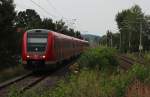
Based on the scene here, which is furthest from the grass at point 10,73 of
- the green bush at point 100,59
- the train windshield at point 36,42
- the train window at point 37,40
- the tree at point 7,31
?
the green bush at point 100,59

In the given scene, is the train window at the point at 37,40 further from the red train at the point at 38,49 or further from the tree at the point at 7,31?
the tree at the point at 7,31

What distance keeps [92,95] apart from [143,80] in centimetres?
396

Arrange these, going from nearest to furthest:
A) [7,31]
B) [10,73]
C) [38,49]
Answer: [38,49] → [10,73] → [7,31]

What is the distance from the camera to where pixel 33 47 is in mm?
29172

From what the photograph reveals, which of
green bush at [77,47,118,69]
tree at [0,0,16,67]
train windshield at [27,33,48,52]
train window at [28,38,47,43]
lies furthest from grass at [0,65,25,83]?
green bush at [77,47,118,69]

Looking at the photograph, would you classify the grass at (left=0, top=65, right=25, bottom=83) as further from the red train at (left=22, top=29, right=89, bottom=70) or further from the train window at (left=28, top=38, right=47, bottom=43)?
the train window at (left=28, top=38, right=47, bottom=43)

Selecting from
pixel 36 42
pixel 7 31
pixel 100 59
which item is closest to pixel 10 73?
pixel 36 42

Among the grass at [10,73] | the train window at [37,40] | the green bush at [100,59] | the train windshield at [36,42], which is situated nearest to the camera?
the green bush at [100,59]

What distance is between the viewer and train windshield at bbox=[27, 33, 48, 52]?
29.2 meters

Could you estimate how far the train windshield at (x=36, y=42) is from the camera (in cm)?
2916

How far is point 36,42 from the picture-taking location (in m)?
29.3

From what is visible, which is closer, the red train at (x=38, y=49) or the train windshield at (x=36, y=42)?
the red train at (x=38, y=49)

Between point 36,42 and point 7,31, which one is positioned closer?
point 36,42

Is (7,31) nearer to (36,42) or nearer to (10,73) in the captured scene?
(10,73)
